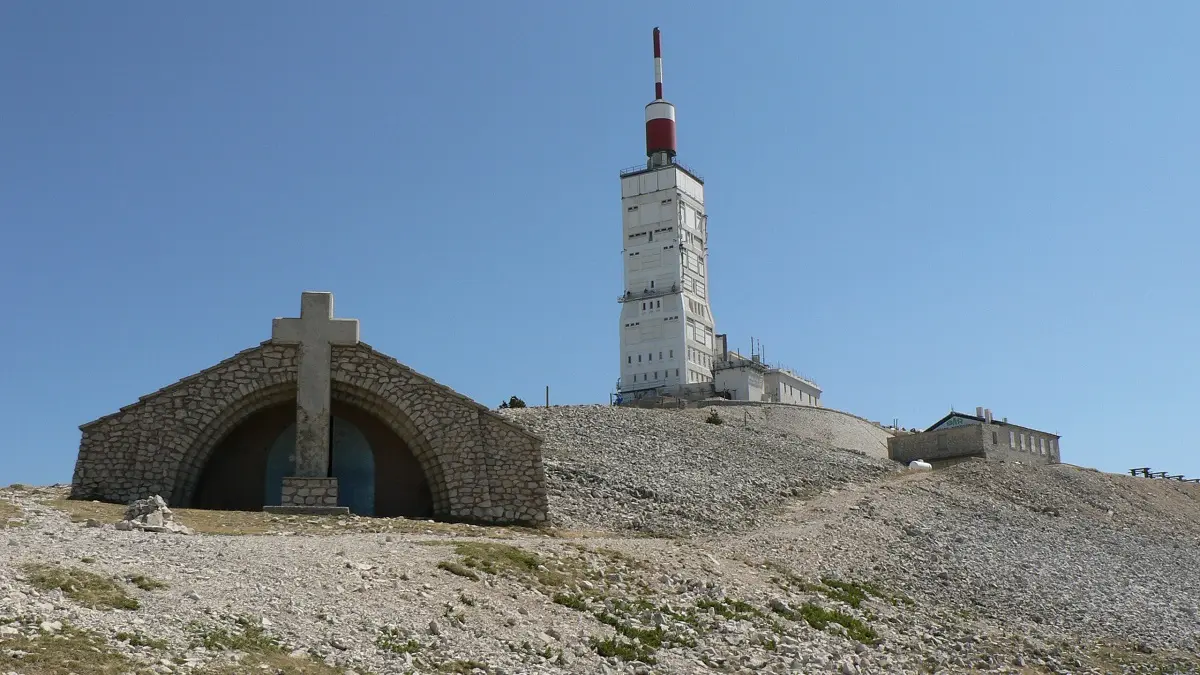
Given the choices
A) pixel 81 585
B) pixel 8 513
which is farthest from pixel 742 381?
pixel 81 585

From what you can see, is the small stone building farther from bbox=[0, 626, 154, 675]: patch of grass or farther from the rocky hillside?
bbox=[0, 626, 154, 675]: patch of grass

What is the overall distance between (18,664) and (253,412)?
703 inches

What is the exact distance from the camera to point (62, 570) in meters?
16.0

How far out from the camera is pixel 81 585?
15.4 meters

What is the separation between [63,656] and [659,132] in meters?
97.8

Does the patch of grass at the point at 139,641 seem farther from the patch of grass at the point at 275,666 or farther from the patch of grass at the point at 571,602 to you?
the patch of grass at the point at 571,602

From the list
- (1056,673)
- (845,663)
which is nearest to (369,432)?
(845,663)

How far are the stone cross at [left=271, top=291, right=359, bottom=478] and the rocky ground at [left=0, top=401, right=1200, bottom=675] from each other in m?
2.78

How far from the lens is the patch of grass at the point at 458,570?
19.9 metres

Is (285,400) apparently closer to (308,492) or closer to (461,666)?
(308,492)

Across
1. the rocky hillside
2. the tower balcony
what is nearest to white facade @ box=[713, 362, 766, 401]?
the tower balcony

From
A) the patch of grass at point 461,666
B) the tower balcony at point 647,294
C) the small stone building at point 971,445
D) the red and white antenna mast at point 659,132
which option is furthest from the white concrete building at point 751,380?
the patch of grass at point 461,666

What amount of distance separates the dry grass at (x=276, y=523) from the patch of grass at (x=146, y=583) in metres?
7.09

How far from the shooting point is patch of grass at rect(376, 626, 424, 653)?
1560 cm
